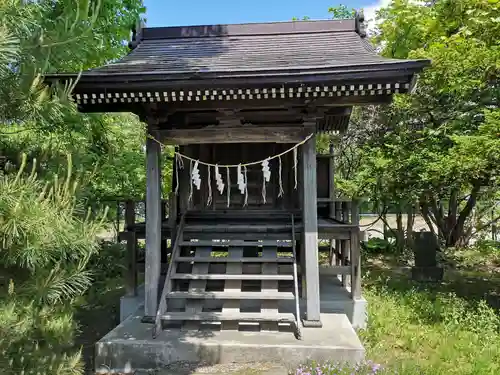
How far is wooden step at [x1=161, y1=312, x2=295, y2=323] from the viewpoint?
16.9 ft

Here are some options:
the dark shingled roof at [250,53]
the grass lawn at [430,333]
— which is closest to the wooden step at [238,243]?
the grass lawn at [430,333]

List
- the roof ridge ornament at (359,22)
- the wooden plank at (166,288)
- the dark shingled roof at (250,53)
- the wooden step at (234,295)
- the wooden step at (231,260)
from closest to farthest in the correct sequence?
1. the dark shingled roof at (250,53)
2. the wooden plank at (166,288)
3. the wooden step at (234,295)
4. the wooden step at (231,260)
5. the roof ridge ornament at (359,22)

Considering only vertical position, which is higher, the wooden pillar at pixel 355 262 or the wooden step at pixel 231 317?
the wooden pillar at pixel 355 262

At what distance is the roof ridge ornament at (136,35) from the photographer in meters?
7.39

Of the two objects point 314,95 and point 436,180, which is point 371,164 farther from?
point 314,95

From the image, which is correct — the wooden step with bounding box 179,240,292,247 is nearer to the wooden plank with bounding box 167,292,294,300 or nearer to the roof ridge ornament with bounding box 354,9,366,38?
the wooden plank with bounding box 167,292,294,300

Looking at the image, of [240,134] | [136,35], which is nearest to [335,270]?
[240,134]

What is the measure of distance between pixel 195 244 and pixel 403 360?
3.29 metres

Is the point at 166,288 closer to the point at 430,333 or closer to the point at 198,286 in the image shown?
the point at 198,286

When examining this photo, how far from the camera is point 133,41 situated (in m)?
7.41

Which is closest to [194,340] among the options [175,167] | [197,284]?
[197,284]

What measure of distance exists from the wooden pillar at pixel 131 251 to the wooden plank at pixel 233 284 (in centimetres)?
175

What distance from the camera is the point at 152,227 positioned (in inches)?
228

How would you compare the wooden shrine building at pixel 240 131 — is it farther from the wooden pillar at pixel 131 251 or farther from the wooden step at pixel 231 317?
the wooden pillar at pixel 131 251
